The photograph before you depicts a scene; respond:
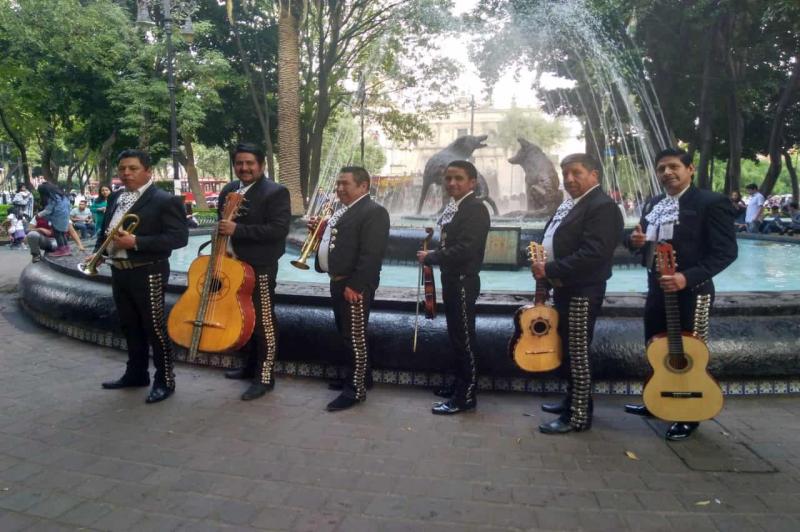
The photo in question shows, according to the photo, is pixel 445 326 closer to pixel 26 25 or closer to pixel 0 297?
pixel 0 297

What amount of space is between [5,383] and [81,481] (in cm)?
229

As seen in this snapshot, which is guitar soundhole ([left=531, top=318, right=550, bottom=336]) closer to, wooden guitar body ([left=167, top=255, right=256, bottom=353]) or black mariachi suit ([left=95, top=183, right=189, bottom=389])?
wooden guitar body ([left=167, top=255, right=256, bottom=353])

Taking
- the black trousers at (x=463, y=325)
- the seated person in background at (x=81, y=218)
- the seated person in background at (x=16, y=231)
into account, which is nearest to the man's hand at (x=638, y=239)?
the black trousers at (x=463, y=325)

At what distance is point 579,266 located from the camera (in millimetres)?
3877

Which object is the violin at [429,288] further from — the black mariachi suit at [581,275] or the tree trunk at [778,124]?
the tree trunk at [778,124]

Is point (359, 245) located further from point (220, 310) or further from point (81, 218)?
point (81, 218)

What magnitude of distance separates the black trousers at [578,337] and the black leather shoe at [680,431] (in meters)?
0.50

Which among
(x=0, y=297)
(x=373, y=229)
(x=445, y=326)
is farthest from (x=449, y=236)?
(x=0, y=297)

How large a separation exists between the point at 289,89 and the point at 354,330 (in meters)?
14.4

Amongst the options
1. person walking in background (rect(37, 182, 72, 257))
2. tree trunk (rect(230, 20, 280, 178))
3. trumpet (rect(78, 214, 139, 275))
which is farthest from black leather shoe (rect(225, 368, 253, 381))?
tree trunk (rect(230, 20, 280, 178))

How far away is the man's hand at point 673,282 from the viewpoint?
3789 millimetres

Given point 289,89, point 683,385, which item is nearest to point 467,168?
point 683,385

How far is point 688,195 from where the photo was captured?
13.1ft

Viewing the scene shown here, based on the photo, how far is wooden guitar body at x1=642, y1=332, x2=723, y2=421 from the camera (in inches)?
152
